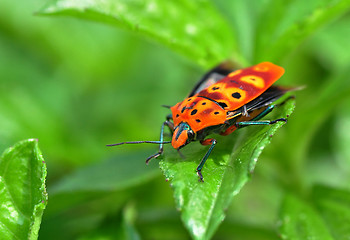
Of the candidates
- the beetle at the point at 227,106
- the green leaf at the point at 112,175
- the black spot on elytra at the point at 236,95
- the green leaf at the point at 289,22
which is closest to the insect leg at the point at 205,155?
the beetle at the point at 227,106

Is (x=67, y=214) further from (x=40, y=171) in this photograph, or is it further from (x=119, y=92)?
(x=119, y=92)

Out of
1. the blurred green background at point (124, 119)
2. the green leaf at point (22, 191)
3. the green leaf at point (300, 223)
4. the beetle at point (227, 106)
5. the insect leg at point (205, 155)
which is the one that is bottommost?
the blurred green background at point (124, 119)

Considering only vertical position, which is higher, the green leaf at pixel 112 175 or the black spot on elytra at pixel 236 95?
the black spot on elytra at pixel 236 95

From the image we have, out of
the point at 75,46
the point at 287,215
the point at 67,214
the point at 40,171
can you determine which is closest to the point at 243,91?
the point at 287,215

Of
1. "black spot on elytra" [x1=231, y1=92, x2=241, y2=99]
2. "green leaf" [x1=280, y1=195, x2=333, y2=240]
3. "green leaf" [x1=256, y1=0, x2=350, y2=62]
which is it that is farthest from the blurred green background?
"black spot on elytra" [x1=231, y1=92, x2=241, y2=99]

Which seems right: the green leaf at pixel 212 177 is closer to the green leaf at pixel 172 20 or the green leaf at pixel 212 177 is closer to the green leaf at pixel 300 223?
the green leaf at pixel 300 223

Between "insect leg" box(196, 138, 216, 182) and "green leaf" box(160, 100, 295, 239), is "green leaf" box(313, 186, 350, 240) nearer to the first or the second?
"green leaf" box(160, 100, 295, 239)
